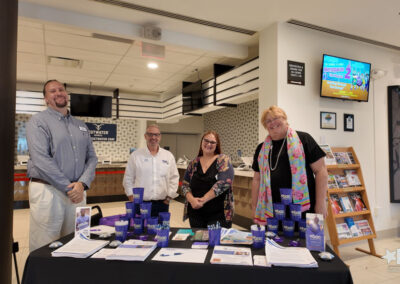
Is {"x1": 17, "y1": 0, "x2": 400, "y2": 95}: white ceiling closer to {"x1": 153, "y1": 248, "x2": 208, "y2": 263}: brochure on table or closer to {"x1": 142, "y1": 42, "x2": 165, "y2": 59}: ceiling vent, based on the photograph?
{"x1": 142, "y1": 42, "x2": 165, "y2": 59}: ceiling vent

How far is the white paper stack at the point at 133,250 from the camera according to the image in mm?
1426

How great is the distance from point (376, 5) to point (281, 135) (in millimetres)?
2583

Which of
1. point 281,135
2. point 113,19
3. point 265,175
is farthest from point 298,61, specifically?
point 113,19

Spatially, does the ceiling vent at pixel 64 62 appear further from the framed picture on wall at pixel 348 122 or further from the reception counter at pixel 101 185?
the framed picture on wall at pixel 348 122

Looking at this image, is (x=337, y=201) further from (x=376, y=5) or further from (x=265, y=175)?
(x=376, y=5)

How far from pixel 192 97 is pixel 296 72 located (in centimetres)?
343

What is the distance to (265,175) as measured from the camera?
7.75 feet

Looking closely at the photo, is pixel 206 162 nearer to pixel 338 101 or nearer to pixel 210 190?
pixel 210 190

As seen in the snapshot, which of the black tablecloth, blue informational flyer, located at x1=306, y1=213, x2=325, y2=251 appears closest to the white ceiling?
blue informational flyer, located at x1=306, y1=213, x2=325, y2=251

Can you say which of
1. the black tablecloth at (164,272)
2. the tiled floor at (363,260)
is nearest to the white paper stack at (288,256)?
the black tablecloth at (164,272)

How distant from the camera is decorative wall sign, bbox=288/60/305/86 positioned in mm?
4141

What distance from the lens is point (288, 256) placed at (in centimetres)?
145

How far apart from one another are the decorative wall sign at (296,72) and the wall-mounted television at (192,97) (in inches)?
116

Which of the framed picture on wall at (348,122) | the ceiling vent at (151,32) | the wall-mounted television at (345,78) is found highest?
the ceiling vent at (151,32)
